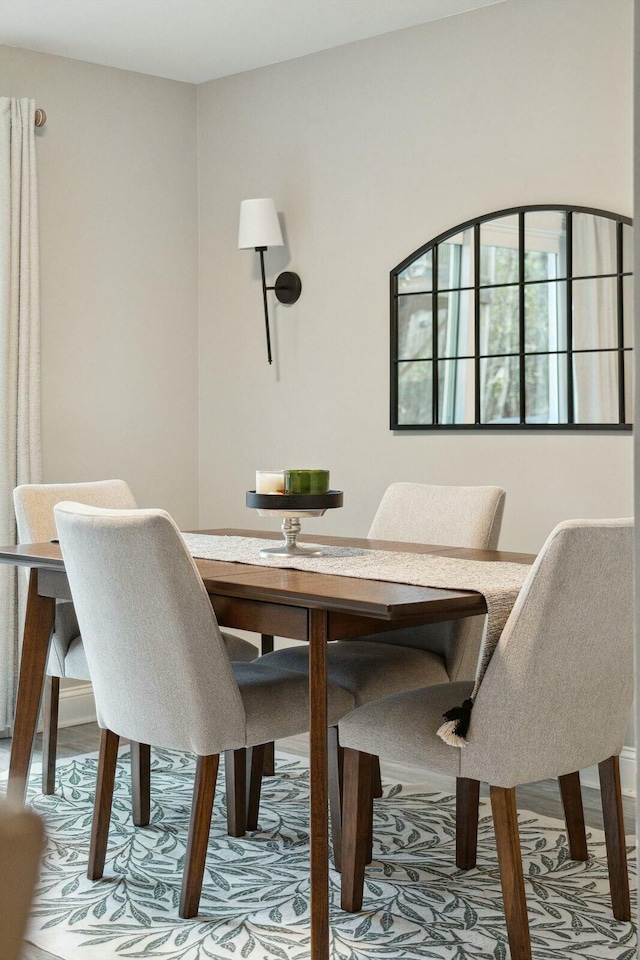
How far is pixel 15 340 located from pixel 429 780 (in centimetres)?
217

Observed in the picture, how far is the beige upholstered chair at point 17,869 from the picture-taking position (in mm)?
668

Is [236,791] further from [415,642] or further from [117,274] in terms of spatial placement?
[117,274]

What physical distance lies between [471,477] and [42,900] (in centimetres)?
202

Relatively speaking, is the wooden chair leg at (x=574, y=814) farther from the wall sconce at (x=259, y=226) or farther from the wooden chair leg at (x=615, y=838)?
the wall sconce at (x=259, y=226)

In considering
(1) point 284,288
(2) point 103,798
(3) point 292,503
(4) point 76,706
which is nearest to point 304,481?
(3) point 292,503

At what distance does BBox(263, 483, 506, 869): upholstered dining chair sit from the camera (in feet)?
9.30

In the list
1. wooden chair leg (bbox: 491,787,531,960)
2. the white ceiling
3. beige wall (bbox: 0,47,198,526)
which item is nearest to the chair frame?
wooden chair leg (bbox: 491,787,531,960)

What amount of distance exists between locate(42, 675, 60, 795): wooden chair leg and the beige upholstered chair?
289cm

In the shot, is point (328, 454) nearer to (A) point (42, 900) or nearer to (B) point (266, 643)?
(B) point (266, 643)

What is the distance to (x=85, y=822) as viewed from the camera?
319cm

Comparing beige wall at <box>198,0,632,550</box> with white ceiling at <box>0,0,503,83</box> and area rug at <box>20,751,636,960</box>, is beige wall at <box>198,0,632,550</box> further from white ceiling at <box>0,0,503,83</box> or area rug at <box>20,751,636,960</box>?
area rug at <box>20,751,636,960</box>

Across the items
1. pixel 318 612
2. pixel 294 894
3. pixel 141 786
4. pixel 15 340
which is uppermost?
pixel 15 340

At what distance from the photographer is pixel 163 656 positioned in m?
2.39

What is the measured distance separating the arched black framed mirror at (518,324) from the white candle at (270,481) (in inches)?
47.1
